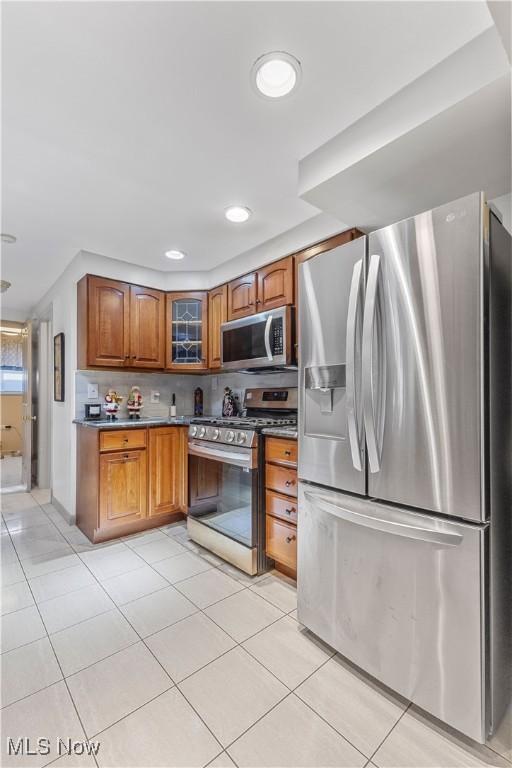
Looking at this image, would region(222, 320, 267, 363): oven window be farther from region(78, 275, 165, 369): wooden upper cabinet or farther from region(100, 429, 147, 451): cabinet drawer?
region(100, 429, 147, 451): cabinet drawer

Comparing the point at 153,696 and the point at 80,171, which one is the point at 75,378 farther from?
the point at 153,696

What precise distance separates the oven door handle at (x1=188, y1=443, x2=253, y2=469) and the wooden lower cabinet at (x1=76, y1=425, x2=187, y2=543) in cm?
42

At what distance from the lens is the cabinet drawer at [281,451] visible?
2.14m

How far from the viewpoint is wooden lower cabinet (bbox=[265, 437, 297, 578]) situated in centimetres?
214

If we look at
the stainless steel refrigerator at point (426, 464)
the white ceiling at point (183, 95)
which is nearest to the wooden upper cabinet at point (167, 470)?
the white ceiling at point (183, 95)

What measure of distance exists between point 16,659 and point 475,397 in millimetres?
2232

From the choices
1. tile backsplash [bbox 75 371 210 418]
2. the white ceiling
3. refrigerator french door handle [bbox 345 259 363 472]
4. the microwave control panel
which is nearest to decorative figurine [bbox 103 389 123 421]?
tile backsplash [bbox 75 371 210 418]

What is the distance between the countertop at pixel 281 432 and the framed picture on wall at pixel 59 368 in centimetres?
241

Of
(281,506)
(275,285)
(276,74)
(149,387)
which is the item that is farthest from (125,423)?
(276,74)

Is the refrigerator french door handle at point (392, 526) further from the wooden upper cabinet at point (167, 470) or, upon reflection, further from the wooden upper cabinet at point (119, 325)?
the wooden upper cabinet at point (119, 325)

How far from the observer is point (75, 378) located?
3273 millimetres

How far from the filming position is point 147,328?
136 inches

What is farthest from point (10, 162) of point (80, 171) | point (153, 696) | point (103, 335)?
point (153, 696)

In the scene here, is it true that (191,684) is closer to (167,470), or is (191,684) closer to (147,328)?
(167,470)
